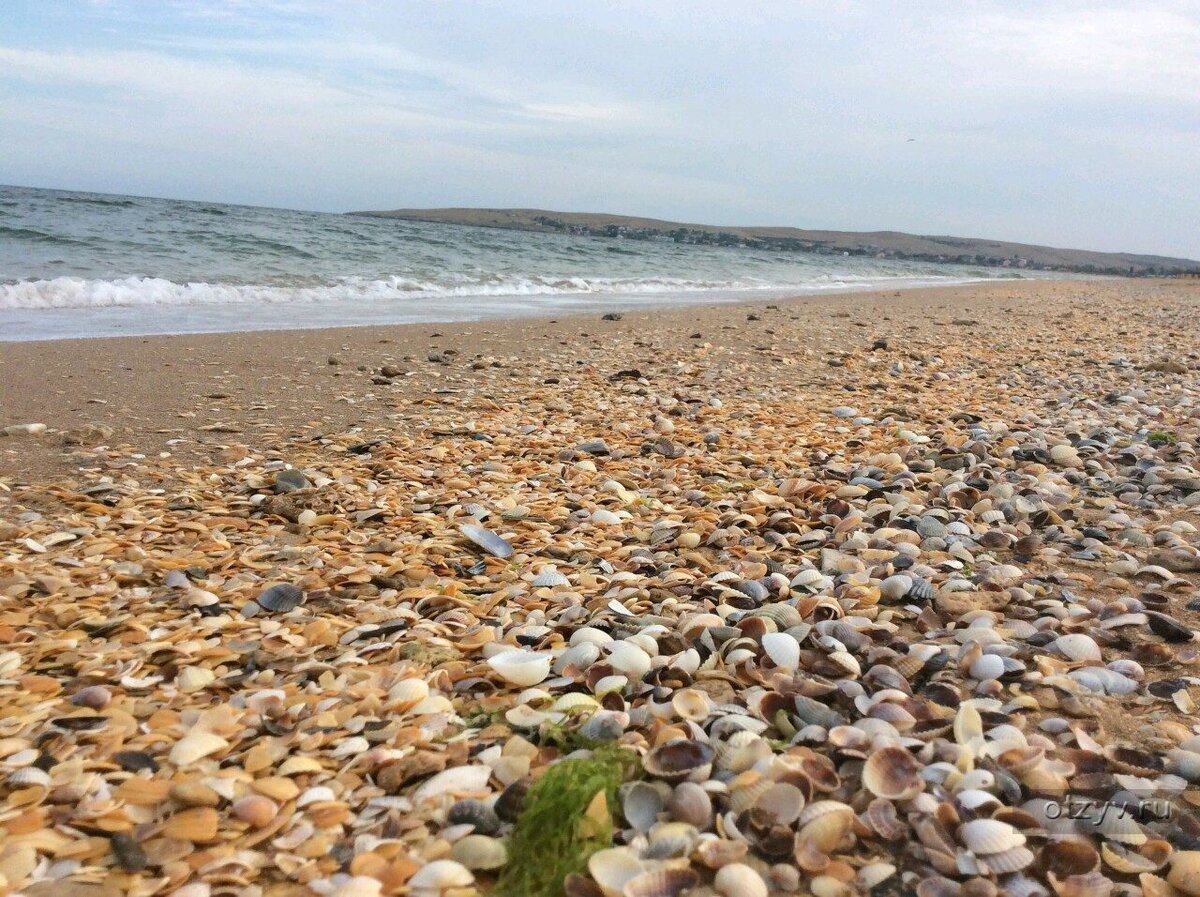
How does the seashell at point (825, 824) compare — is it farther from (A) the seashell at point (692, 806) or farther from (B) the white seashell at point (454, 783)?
(B) the white seashell at point (454, 783)

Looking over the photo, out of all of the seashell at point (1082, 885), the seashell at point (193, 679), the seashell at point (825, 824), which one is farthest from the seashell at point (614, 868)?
the seashell at point (193, 679)

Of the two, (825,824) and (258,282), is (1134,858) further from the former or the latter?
(258,282)

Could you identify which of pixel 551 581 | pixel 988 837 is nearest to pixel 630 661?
pixel 551 581

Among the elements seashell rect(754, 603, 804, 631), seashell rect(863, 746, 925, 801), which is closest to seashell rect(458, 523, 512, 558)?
seashell rect(754, 603, 804, 631)

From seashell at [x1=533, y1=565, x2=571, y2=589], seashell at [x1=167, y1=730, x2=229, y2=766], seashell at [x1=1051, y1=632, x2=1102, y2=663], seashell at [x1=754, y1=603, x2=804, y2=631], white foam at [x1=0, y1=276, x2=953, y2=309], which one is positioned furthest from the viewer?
white foam at [x1=0, y1=276, x2=953, y2=309]

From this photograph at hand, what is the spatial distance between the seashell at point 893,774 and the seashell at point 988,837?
13 centimetres

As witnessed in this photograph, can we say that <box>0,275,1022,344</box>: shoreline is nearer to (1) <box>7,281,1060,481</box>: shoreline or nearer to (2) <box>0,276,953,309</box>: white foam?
(2) <box>0,276,953,309</box>: white foam

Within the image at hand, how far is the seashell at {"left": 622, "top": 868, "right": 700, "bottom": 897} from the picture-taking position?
5.06 ft

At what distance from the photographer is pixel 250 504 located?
390cm

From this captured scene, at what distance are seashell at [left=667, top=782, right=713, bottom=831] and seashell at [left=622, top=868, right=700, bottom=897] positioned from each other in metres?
0.15

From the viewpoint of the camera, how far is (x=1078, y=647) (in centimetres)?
245

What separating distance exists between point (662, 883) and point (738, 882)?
14 cm

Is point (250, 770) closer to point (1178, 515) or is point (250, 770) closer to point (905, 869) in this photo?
point (905, 869)

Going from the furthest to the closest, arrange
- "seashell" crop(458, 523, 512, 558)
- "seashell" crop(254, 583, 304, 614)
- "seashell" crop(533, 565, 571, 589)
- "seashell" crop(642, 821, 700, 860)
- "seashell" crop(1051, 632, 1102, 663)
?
"seashell" crop(458, 523, 512, 558) < "seashell" crop(533, 565, 571, 589) < "seashell" crop(254, 583, 304, 614) < "seashell" crop(1051, 632, 1102, 663) < "seashell" crop(642, 821, 700, 860)
